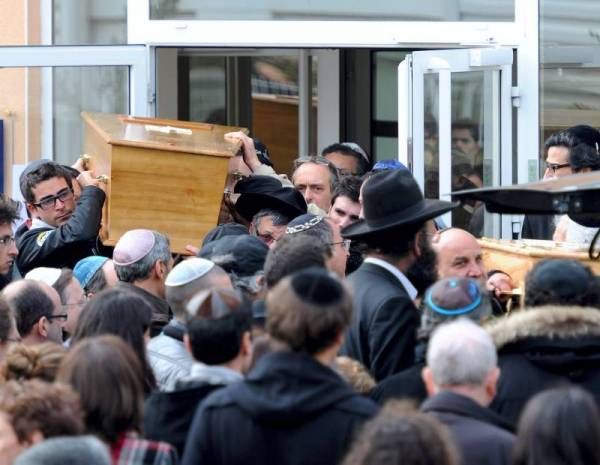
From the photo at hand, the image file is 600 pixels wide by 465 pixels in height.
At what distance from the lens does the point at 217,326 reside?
4.23m

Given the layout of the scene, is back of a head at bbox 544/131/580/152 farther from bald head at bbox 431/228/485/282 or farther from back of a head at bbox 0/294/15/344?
back of a head at bbox 0/294/15/344

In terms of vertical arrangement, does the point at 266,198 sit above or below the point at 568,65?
below

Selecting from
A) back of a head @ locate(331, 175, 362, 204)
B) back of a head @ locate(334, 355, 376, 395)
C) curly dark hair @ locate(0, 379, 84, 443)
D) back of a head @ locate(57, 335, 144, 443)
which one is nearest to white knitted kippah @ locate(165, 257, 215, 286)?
back of a head @ locate(334, 355, 376, 395)

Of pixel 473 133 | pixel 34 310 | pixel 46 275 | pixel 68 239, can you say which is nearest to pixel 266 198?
pixel 68 239

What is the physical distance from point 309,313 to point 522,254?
2.53 metres

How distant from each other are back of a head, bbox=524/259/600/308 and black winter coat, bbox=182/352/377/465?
105 cm

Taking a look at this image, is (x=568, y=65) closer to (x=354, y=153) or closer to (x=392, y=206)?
(x=354, y=153)

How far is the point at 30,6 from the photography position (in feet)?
32.6

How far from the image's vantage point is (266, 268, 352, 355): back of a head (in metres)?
3.99

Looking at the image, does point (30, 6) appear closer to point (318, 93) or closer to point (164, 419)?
point (318, 93)

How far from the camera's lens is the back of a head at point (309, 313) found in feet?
13.1

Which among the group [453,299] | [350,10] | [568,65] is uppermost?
[350,10]

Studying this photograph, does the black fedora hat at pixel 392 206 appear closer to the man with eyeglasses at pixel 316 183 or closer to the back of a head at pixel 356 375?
the back of a head at pixel 356 375

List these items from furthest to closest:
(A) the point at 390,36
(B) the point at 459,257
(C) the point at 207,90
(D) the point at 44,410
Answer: (C) the point at 207,90
(A) the point at 390,36
(B) the point at 459,257
(D) the point at 44,410
